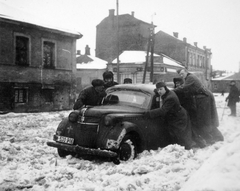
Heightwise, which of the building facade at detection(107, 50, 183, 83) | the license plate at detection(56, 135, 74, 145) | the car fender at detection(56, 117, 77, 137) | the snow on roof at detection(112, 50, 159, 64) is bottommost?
the license plate at detection(56, 135, 74, 145)

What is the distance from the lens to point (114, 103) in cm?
647

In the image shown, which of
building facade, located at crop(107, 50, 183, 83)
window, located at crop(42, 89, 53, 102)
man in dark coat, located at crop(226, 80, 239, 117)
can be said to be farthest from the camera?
building facade, located at crop(107, 50, 183, 83)

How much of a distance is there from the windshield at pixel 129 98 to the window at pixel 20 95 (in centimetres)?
1369

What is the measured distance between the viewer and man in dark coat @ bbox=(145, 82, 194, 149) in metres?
6.32

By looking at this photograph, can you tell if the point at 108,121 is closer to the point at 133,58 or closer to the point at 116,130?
the point at 116,130

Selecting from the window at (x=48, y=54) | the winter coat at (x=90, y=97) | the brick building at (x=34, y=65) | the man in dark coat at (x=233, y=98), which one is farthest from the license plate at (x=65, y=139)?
the window at (x=48, y=54)

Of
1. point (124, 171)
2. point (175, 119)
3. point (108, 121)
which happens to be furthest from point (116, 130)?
point (175, 119)

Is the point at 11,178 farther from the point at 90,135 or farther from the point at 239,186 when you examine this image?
the point at 239,186

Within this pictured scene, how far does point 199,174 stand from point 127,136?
2.11m

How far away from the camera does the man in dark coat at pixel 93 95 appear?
682 cm

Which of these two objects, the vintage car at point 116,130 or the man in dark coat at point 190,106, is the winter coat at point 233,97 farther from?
the vintage car at point 116,130

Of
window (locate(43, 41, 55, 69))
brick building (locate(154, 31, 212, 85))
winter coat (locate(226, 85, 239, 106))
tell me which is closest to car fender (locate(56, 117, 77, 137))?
winter coat (locate(226, 85, 239, 106))

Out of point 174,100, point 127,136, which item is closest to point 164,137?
point 174,100

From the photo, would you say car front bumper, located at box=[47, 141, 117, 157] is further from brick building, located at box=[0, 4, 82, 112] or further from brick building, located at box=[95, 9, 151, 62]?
brick building, located at box=[95, 9, 151, 62]
